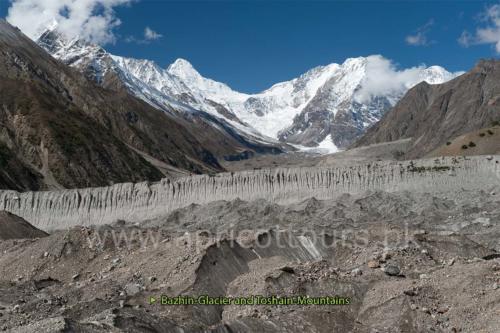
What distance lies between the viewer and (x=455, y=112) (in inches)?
5699

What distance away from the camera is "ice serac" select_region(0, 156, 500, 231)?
53.0 m

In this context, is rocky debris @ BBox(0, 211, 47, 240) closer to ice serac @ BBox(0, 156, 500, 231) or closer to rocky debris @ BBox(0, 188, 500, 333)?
rocky debris @ BBox(0, 188, 500, 333)

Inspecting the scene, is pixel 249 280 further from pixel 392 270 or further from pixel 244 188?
pixel 244 188

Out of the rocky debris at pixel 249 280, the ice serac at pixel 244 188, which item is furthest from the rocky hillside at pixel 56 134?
the rocky debris at pixel 249 280

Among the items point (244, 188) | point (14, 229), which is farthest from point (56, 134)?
point (14, 229)

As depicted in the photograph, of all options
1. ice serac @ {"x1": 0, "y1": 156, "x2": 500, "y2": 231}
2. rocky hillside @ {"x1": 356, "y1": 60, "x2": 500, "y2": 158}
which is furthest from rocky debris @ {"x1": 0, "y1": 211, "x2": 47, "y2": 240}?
rocky hillside @ {"x1": 356, "y1": 60, "x2": 500, "y2": 158}

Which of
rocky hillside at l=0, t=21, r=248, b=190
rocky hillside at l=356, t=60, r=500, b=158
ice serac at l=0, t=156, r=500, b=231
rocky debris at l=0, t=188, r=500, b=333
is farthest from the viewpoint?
rocky hillside at l=356, t=60, r=500, b=158

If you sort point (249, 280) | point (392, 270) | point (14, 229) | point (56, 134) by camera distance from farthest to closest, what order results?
point (56, 134) < point (14, 229) < point (249, 280) < point (392, 270)

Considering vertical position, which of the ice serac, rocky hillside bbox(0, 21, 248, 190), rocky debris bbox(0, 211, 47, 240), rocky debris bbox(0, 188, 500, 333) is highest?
rocky hillside bbox(0, 21, 248, 190)

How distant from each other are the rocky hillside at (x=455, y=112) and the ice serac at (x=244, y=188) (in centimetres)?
6453

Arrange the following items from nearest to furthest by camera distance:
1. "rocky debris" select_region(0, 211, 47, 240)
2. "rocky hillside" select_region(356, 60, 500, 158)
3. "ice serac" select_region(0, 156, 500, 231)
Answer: "rocky debris" select_region(0, 211, 47, 240) < "ice serac" select_region(0, 156, 500, 231) < "rocky hillside" select_region(356, 60, 500, 158)

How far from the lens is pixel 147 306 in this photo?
49.9 ft

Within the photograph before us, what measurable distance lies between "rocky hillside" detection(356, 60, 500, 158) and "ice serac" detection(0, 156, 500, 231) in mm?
64534

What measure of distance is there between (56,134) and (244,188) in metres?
34.3
